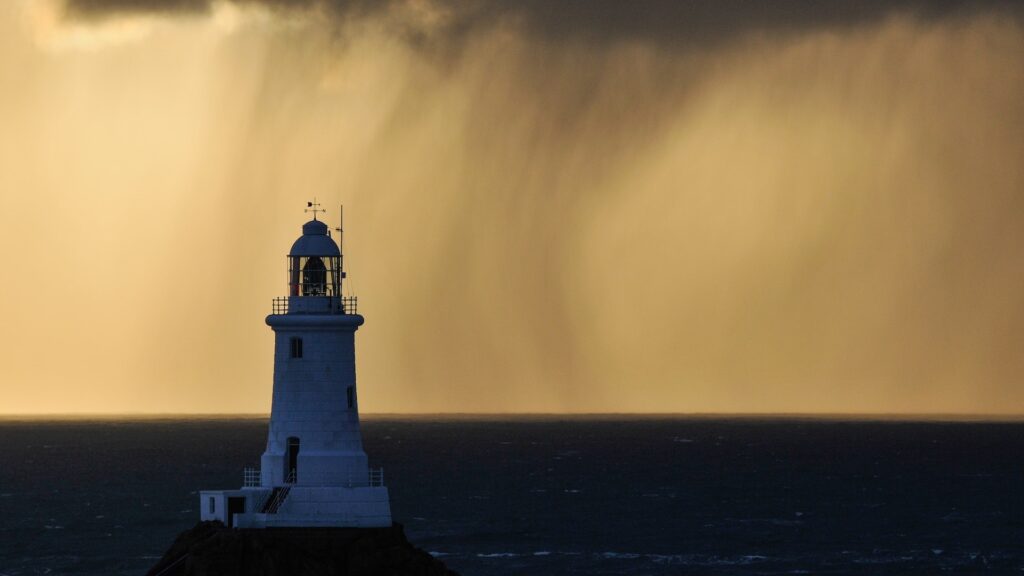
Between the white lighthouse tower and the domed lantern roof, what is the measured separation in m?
1.47

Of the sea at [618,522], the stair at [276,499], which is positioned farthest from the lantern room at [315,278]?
the sea at [618,522]

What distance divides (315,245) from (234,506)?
8.54 metres

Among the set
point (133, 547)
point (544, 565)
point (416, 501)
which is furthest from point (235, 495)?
point (416, 501)

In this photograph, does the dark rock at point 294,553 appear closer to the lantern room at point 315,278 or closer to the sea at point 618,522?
the lantern room at point 315,278

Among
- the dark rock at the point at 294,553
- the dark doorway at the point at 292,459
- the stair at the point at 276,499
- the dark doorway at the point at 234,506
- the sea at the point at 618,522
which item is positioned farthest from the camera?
the sea at the point at 618,522

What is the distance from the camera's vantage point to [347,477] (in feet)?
206

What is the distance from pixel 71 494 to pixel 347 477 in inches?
4481

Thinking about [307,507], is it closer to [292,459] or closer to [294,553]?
[292,459]

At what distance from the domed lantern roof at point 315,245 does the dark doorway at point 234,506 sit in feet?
25.9

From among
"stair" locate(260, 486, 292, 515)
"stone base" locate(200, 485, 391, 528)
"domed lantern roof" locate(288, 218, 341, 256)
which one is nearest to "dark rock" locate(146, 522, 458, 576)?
"stone base" locate(200, 485, 391, 528)

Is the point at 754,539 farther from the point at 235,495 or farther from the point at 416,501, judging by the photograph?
the point at 235,495

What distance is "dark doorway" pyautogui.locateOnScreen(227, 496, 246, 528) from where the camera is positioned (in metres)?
61.8

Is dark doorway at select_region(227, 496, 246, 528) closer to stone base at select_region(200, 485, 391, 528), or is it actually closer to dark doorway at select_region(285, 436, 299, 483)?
stone base at select_region(200, 485, 391, 528)

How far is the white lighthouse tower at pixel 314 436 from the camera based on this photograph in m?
62.2
